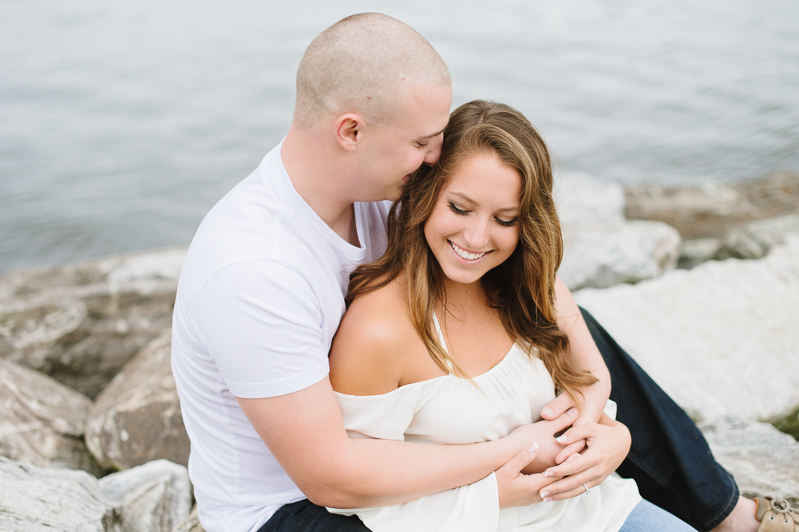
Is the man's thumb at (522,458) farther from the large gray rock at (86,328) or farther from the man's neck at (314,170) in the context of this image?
the large gray rock at (86,328)

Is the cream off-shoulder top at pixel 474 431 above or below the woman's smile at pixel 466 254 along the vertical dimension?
below

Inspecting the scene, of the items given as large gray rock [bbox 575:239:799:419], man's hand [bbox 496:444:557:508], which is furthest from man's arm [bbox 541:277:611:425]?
large gray rock [bbox 575:239:799:419]

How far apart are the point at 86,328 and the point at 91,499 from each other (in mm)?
2427

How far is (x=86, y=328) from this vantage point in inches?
193

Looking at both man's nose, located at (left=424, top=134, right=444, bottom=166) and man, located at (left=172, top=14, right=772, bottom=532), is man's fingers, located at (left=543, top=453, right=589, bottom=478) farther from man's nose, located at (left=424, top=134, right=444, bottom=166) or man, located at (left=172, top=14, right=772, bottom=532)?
man's nose, located at (left=424, top=134, right=444, bottom=166)

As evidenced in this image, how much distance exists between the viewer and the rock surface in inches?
281

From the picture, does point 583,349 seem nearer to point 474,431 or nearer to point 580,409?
point 580,409

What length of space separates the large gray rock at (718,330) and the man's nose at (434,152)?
2323 millimetres

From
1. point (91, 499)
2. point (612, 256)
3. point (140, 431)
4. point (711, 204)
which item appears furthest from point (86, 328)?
point (711, 204)

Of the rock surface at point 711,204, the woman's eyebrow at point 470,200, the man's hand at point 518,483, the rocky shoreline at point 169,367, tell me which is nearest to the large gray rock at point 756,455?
the rocky shoreline at point 169,367

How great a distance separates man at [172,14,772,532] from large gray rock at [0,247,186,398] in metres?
2.82

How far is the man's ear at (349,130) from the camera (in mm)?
2197

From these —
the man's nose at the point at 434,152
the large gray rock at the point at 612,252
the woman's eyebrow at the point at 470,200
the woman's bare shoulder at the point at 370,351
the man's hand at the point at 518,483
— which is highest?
the man's nose at the point at 434,152

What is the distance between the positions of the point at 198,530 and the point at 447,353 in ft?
4.19
